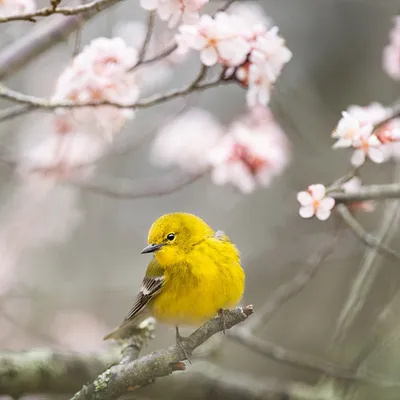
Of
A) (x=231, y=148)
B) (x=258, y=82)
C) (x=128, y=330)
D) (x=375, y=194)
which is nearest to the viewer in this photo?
(x=258, y=82)

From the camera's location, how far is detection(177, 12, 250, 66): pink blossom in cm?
158

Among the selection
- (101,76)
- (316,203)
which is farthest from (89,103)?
(316,203)

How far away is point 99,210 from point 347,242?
2411 millimetres

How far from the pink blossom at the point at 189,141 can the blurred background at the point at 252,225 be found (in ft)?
1.28

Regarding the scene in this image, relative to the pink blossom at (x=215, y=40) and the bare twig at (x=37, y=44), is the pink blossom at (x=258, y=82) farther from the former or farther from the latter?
the bare twig at (x=37, y=44)

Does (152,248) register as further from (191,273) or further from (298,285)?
(298,285)

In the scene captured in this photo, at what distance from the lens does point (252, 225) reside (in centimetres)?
469

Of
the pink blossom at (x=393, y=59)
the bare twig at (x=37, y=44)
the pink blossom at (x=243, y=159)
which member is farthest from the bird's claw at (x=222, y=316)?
the pink blossom at (x=393, y=59)

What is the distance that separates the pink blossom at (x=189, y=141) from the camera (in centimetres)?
318

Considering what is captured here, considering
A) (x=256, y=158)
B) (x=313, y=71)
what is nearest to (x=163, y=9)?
(x=256, y=158)

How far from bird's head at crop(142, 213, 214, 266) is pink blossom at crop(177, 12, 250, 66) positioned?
0.44 metres

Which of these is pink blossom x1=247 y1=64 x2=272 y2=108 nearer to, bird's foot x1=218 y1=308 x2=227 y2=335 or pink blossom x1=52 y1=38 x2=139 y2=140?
pink blossom x1=52 y1=38 x2=139 y2=140

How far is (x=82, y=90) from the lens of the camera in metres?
1.84

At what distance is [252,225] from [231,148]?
2392mm
